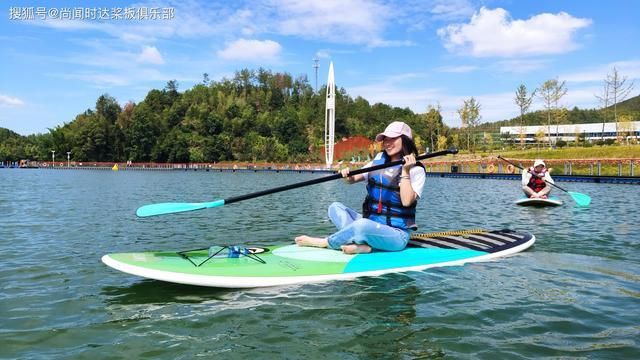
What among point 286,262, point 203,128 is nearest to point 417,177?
point 286,262

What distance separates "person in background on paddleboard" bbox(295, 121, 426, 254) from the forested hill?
89.5m

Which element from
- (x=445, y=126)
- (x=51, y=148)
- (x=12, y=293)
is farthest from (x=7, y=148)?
(x=12, y=293)

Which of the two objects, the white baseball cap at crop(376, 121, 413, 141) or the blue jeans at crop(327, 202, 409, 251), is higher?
the white baseball cap at crop(376, 121, 413, 141)

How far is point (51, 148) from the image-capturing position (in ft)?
348

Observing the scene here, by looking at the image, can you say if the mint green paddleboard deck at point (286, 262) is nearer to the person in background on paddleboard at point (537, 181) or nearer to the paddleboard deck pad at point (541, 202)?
the paddleboard deck pad at point (541, 202)

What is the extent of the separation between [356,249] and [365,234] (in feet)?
1.08

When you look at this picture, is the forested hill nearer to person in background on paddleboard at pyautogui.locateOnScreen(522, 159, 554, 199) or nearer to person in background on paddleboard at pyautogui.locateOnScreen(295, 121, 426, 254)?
person in background on paddleboard at pyautogui.locateOnScreen(522, 159, 554, 199)

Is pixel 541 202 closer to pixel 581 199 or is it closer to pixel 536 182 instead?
pixel 536 182

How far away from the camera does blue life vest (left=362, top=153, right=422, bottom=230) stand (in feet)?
22.4

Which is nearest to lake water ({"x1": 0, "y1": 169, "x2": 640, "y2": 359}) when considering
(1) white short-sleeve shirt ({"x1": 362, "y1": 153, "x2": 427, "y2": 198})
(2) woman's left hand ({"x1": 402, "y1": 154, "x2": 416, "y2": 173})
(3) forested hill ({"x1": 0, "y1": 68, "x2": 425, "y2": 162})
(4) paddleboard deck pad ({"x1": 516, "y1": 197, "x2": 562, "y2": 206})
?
(1) white short-sleeve shirt ({"x1": 362, "y1": 153, "x2": 427, "y2": 198})

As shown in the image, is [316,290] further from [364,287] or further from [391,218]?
[391,218]

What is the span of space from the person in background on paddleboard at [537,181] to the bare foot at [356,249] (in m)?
12.4

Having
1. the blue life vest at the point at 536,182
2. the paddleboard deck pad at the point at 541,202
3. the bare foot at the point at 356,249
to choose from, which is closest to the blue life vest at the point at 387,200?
the bare foot at the point at 356,249

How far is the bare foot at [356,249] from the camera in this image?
696 centimetres
